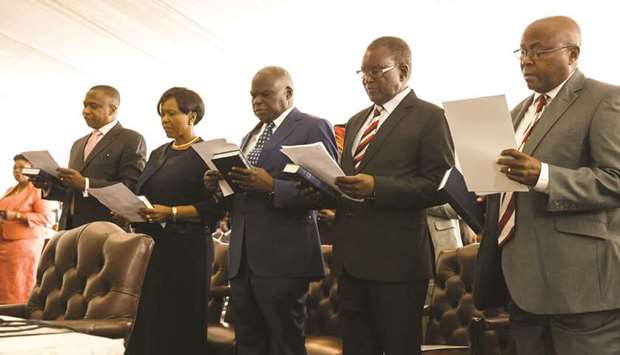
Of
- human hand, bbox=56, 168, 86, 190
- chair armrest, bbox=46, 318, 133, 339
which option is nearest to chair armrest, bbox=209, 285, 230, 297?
human hand, bbox=56, 168, 86, 190

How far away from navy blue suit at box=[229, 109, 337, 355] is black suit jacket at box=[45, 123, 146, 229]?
1418 mm

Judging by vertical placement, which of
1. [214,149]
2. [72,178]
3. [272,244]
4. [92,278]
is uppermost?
[214,149]

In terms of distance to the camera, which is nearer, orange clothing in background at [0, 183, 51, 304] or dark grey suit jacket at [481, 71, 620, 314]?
dark grey suit jacket at [481, 71, 620, 314]

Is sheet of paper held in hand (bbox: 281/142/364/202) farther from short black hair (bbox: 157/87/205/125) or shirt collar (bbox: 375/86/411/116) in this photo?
short black hair (bbox: 157/87/205/125)

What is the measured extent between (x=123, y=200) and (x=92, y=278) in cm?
78

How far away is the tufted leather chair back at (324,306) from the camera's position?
152 inches

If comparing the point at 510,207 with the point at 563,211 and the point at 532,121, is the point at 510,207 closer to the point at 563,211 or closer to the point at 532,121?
the point at 563,211

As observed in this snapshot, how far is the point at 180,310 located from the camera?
3.47 m

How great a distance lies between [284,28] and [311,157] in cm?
593

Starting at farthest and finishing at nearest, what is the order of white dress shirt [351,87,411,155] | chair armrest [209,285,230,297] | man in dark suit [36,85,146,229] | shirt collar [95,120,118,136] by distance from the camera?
shirt collar [95,120,118,136], man in dark suit [36,85,146,229], chair armrest [209,285,230,297], white dress shirt [351,87,411,155]

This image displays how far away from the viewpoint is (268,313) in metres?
3.02

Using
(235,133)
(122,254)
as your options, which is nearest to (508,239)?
(122,254)

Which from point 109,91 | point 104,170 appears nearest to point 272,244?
point 104,170

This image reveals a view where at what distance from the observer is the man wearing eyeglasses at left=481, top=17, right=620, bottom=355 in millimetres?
2150
